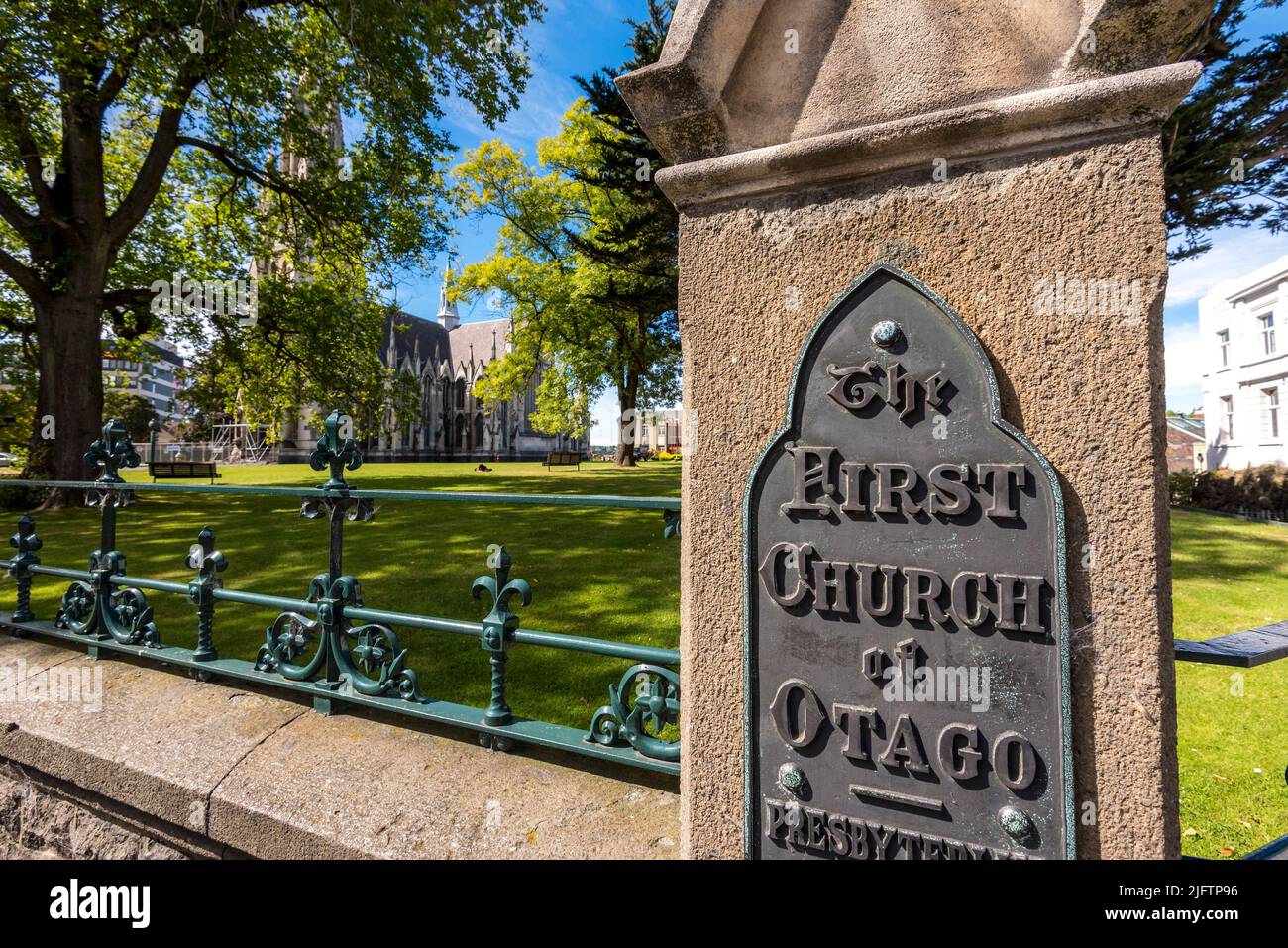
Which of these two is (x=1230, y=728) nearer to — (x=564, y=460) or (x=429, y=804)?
(x=429, y=804)

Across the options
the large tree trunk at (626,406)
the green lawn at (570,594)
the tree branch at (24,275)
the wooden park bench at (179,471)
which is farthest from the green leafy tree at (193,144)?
the large tree trunk at (626,406)

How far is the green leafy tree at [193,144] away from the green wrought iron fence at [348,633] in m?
11.5

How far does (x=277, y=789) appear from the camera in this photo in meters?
1.97

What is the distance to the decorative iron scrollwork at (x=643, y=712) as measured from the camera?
183 cm

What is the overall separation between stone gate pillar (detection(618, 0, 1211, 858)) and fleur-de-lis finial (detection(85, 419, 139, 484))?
3215mm

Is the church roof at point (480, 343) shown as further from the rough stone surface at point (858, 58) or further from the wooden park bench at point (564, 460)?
the rough stone surface at point (858, 58)

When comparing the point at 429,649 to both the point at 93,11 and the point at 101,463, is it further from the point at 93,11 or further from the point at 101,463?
the point at 93,11

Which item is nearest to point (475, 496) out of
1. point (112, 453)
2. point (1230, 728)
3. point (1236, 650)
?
point (1236, 650)

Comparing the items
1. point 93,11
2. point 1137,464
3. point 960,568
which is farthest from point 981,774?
point 93,11

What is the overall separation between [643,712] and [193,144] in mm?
17723

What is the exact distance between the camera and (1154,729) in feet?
3.90

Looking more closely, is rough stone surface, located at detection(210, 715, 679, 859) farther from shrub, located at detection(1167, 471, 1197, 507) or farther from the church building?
the church building

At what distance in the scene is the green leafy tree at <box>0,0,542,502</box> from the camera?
11055mm

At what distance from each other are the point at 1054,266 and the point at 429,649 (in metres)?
4.57
